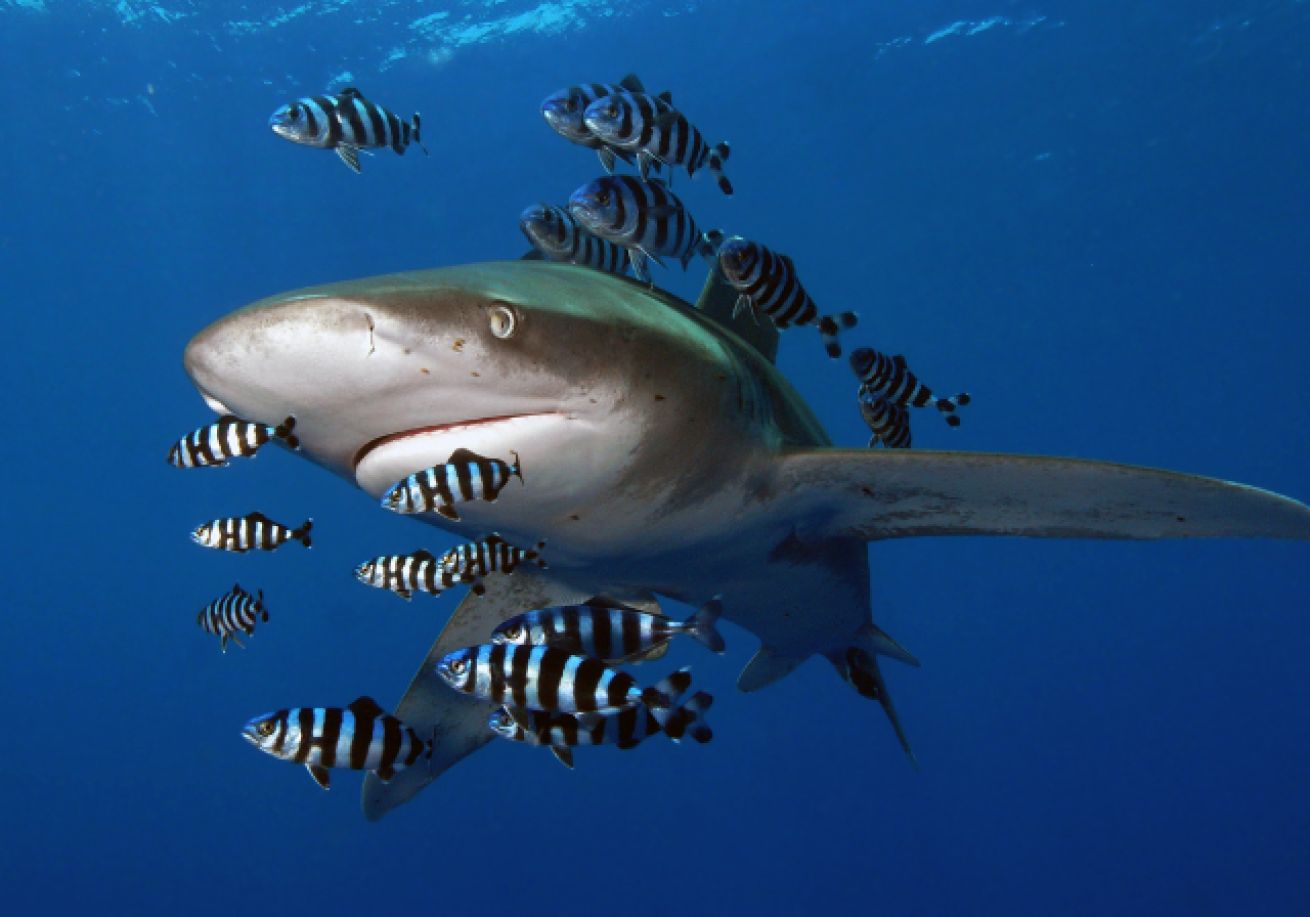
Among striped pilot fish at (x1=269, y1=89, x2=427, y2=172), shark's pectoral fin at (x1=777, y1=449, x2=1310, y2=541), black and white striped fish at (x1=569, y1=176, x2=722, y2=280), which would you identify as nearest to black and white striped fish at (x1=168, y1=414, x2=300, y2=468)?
black and white striped fish at (x1=569, y1=176, x2=722, y2=280)

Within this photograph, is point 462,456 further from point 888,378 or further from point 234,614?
point 234,614

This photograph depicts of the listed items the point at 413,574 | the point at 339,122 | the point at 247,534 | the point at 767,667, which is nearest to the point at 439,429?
the point at 413,574

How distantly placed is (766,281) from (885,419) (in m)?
1.23

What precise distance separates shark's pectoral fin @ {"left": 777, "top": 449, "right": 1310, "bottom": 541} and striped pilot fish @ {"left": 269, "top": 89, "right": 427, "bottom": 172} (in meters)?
2.88

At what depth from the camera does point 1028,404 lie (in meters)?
53.8

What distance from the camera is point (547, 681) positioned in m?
2.14

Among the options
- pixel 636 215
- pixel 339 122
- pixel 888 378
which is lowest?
pixel 888 378

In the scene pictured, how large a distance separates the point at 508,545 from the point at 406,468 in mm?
862

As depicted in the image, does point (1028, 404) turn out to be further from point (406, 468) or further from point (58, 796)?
point (58, 796)

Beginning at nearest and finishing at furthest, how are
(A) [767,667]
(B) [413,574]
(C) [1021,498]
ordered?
(C) [1021,498]
(B) [413,574]
(A) [767,667]

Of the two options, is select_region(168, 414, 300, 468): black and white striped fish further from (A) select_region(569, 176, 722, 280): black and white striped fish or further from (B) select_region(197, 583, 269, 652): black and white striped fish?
(A) select_region(569, 176, 722, 280): black and white striped fish

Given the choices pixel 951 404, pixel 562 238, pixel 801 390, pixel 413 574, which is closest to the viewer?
pixel 413 574

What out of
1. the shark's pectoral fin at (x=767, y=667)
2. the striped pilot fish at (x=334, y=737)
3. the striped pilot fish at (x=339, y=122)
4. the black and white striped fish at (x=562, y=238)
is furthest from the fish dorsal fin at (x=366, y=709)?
the shark's pectoral fin at (x=767, y=667)

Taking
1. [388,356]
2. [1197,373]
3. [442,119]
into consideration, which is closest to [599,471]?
[388,356]
